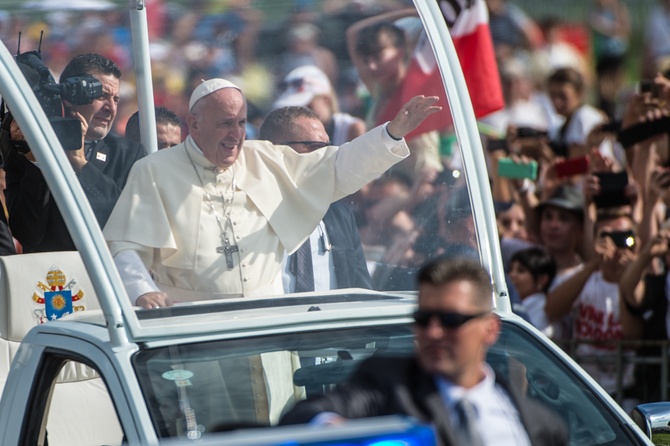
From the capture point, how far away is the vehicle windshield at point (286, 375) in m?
3.34

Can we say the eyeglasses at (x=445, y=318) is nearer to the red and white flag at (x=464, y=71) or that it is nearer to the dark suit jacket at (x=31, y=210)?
the red and white flag at (x=464, y=71)

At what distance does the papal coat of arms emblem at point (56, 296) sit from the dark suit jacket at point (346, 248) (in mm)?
1119

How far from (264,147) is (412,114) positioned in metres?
0.59

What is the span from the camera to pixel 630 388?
23.1 feet

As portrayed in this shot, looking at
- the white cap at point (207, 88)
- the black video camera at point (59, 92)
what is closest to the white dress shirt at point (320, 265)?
the white cap at point (207, 88)

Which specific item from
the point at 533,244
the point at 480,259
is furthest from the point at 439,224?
the point at 533,244

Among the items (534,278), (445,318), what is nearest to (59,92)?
(445,318)

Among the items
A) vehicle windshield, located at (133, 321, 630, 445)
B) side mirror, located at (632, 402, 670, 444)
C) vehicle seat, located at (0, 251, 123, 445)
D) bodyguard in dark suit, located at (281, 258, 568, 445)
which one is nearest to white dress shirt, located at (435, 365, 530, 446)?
bodyguard in dark suit, located at (281, 258, 568, 445)

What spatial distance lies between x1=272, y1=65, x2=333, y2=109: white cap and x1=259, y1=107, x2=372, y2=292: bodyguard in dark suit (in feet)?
0.10

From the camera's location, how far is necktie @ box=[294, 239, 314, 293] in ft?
13.5

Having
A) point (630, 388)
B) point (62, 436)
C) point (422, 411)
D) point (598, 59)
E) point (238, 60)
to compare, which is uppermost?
point (598, 59)

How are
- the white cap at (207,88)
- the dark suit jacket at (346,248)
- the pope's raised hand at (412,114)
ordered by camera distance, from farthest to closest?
the pope's raised hand at (412,114) → the dark suit jacket at (346,248) → the white cap at (207,88)

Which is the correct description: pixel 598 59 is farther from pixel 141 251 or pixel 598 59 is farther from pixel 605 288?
pixel 141 251

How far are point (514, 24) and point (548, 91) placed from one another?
804 mm
